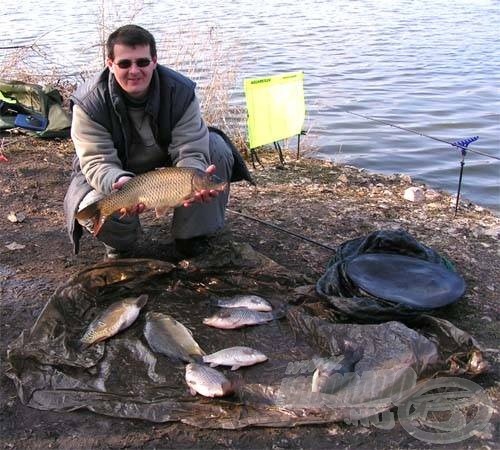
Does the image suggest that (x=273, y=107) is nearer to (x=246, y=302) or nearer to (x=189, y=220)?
(x=189, y=220)

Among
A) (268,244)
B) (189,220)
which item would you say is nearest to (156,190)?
(189,220)

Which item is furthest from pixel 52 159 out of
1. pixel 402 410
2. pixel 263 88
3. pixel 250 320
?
pixel 402 410

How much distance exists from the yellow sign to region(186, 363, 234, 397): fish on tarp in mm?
3026

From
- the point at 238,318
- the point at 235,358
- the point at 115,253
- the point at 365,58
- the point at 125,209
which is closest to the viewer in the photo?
the point at 235,358

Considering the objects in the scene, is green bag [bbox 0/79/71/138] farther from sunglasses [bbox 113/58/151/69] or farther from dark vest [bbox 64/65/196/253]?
sunglasses [bbox 113/58/151/69]

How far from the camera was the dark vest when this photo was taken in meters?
3.13

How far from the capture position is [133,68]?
302 cm

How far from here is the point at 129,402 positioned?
229 centimetres

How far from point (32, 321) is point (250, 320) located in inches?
39.9

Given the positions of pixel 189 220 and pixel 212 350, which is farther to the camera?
pixel 189 220

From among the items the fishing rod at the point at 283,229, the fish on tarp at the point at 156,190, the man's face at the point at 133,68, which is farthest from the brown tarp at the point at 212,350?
the man's face at the point at 133,68

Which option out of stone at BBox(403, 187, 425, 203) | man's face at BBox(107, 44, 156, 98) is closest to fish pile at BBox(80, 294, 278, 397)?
man's face at BBox(107, 44, 156, 98)

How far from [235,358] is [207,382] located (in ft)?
0.74

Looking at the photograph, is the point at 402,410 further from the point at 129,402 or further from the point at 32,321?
the point at 32,321
